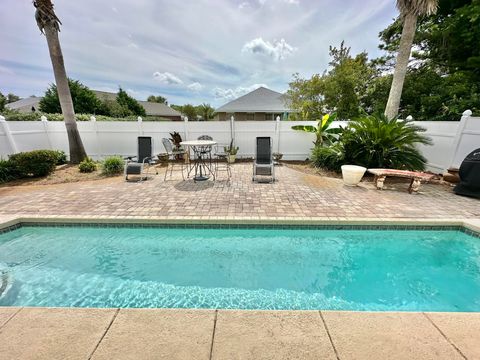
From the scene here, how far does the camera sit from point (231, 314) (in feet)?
7.29

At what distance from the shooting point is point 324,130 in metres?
9.70

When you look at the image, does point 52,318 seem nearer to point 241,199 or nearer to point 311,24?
point 241,199

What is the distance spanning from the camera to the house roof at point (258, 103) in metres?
24.7

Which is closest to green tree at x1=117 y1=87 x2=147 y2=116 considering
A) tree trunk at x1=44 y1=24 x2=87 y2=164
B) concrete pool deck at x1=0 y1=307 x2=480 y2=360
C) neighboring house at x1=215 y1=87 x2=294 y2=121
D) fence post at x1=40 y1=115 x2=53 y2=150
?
neighboring house at x1=215 y1=87 x2=294 y2=121

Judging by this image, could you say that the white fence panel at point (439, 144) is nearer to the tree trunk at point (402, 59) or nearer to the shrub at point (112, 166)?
the tree trunk at point (402, 59)

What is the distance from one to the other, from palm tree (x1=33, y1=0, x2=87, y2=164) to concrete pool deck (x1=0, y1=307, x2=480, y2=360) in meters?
8.53

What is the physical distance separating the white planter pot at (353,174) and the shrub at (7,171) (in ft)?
36.4

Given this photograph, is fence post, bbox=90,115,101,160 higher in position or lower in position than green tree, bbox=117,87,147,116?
lower

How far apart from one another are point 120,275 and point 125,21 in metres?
9.49

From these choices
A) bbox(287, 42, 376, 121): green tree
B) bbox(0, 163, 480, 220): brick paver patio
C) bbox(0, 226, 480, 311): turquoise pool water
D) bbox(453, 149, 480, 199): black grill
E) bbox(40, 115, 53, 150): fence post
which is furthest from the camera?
bbox(287, 42, 376, 121): green tree

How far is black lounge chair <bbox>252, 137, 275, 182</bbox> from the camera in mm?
7566

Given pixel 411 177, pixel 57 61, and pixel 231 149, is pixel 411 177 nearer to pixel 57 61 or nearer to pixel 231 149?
pixel 231 149

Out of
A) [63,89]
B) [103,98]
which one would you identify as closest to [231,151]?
[63,89]

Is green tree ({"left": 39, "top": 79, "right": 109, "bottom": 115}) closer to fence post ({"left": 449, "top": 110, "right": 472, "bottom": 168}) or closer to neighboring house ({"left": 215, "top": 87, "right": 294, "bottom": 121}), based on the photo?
neighboring house ({"left": 215, "top": 87, "right": 294, "bottom": 121})
